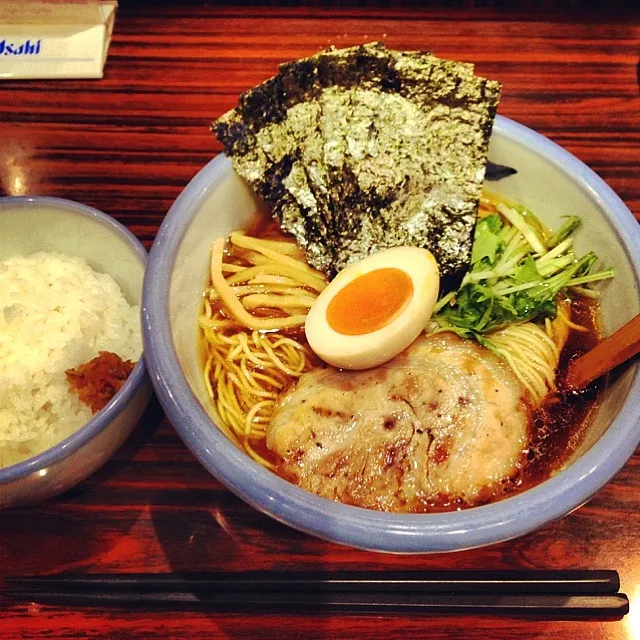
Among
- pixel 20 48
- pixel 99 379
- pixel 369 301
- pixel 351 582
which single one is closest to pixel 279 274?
pixel 369 301

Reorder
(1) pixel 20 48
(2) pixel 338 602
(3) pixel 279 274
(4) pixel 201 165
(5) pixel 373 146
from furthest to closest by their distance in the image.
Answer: (1) pixel 20 48, (4) pixel 201 165, (3) pixel 279 274, (5) pixel 373 146, (2) pixel 338 602

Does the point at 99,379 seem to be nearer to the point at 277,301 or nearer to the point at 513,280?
the point at 277,301

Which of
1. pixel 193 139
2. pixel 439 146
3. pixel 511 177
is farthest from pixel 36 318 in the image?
pixel 511 177

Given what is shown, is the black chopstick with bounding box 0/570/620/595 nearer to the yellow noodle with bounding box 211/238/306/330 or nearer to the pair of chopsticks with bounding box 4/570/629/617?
the pair of chopsticks with bounding box 4/570/629/617

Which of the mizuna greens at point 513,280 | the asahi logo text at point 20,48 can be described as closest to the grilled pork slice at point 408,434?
the mizuna greens at point 513,280

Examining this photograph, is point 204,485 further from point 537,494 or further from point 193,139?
point 193,139

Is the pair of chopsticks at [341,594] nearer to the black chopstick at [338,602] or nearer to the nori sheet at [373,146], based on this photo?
the black chopstick at [338,602]
